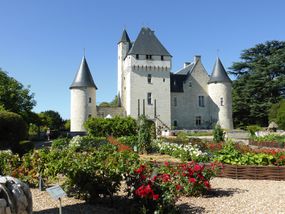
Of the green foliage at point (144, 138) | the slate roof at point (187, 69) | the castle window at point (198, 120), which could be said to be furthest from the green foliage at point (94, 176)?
the slate roof at point (187, 69)

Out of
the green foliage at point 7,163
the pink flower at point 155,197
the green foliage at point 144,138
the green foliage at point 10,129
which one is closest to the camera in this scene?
the pink flower at point 155,197

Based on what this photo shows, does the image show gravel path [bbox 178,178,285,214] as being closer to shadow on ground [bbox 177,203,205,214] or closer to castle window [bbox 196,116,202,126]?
shadow on ground [bbox 177,203,205,214]

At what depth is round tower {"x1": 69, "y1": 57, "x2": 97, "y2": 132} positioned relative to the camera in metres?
39.2

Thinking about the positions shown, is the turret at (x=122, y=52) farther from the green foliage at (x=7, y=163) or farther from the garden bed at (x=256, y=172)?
the green foliage at (x=7, y=163)

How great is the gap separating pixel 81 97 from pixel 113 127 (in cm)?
1473

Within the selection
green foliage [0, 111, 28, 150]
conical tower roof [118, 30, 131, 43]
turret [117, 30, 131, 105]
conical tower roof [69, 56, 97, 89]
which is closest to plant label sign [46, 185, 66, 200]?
green foliage [0, 111, 28, 150]

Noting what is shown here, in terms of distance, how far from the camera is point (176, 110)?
43031 mm

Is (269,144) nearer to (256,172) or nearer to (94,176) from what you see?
(256,172)

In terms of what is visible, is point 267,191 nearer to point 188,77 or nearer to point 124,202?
point 124,202

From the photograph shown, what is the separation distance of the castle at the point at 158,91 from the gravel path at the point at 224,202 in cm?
3209

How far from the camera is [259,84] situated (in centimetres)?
4562

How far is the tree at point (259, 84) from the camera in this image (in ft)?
148

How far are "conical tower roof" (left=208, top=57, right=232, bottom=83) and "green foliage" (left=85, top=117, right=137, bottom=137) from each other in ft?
65.5

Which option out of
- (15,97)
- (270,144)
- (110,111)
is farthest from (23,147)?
(110,111)
